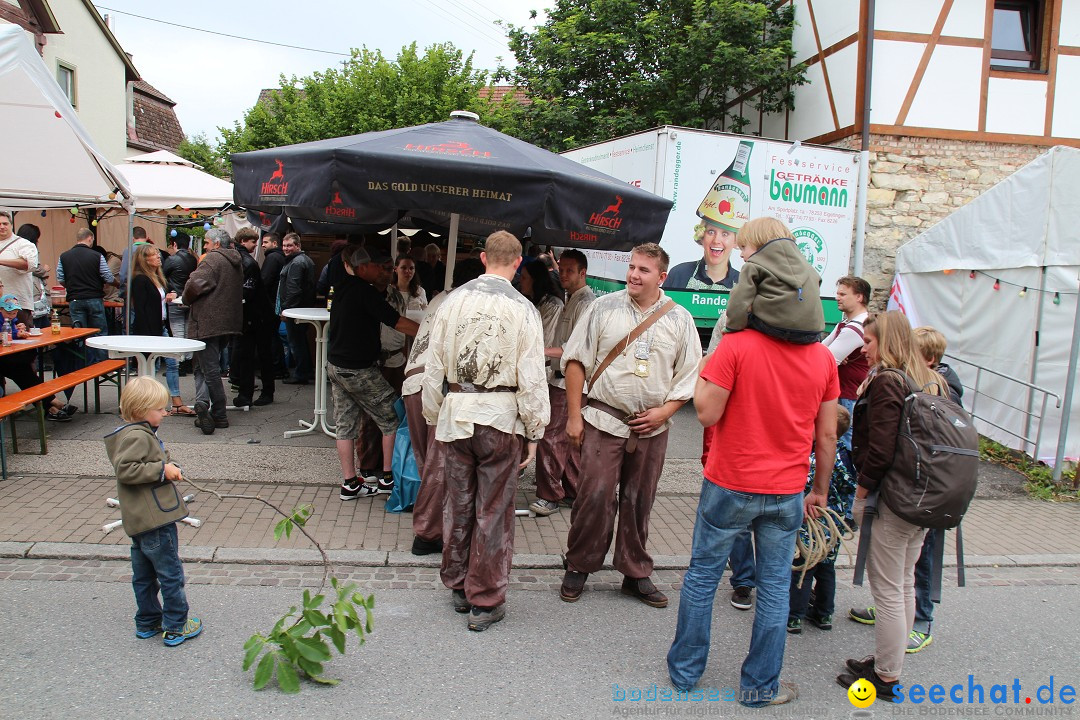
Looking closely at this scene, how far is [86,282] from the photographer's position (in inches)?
346

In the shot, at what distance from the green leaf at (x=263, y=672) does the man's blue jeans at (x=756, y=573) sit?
5.77 ft

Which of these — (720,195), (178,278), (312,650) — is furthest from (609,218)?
(178,278)

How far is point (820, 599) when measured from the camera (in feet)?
13.1

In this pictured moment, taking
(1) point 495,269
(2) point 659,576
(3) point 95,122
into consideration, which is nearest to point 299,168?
(1) point 495,269

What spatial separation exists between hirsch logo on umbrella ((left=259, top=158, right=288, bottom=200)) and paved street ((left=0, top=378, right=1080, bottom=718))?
2161 millimetres

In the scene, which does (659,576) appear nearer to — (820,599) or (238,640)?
(820,599)

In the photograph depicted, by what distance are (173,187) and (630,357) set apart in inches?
373

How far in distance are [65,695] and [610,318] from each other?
2972mm

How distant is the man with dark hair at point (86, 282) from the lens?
8633mm

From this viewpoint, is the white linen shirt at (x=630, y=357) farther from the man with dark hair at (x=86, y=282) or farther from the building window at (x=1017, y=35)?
the building window at (x=1017, y=35)

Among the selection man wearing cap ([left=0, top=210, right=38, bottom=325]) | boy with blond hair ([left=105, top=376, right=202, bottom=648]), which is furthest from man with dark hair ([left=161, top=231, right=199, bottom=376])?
boy with blond hair ([left=105, top=376, right=202, bottom=648])

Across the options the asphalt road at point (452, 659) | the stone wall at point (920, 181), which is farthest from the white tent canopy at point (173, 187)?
the stone wall at point (920, 181)

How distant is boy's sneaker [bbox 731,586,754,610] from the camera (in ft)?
13.7

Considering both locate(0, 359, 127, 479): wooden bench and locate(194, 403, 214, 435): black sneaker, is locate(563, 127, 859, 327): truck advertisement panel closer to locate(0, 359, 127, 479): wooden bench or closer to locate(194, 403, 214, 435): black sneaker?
locate(194, 403, 214, 435): black sneaker
